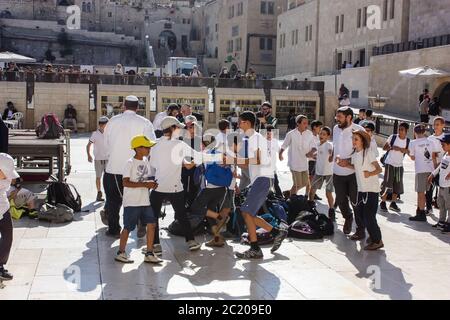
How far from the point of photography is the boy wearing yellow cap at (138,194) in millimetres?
6895

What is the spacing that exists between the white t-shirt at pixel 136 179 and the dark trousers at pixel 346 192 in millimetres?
3228

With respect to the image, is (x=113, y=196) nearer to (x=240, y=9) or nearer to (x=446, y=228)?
(x=446, y=228)

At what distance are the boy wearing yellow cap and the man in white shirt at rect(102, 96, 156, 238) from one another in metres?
1.05

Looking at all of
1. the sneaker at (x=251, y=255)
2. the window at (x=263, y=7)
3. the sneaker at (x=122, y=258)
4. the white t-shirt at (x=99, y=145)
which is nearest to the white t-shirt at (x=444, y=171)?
the sneaker at (x=251, y=255)

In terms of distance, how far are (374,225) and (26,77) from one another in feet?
69.4

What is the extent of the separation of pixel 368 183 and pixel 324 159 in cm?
222

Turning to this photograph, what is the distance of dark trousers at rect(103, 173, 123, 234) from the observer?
8.22 meters

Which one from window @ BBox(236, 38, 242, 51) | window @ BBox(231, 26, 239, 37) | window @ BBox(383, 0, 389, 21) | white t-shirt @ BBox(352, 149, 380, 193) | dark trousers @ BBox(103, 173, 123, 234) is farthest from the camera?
window @ BBox(231, 26, 239, 37)

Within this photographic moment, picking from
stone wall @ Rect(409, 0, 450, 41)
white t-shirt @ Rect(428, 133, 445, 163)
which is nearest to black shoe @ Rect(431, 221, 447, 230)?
white t-shirt @ Rect(428, 133, 445, 163)

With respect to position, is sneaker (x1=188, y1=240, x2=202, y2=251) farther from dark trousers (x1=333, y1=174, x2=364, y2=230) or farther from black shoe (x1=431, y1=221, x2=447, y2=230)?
black shoe (x1=431, y1=221, x2=447, y2=230)

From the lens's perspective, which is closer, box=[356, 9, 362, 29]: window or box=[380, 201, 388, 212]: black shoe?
box=[380, 201, 388, 212]: black shoe

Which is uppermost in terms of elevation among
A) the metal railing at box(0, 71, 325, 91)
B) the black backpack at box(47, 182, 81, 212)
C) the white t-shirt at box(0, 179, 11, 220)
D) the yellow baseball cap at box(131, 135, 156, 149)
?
the metal railing at box(0, 71, 325, 91)

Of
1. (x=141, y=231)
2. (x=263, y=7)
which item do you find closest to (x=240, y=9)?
(x=263, y=7)
